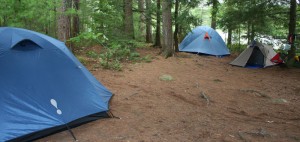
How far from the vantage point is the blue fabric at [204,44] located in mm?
14977

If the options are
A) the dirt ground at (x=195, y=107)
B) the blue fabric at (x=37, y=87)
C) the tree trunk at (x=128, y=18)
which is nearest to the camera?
the blue fabric at (x=37, y=87)

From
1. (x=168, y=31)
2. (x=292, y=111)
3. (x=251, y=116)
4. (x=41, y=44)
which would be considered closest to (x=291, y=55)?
(x=168, y=31)

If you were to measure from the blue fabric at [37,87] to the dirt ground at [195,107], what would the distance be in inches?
13.3

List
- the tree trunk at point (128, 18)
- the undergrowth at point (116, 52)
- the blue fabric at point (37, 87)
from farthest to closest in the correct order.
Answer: the tree trunk at point (128, 18), the undergrowth at point (116, 52), the blue fabric at point (37, 87)

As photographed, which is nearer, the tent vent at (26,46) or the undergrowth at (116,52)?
the tent vent at (26,46)

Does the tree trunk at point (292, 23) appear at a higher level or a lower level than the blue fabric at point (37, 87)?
higher

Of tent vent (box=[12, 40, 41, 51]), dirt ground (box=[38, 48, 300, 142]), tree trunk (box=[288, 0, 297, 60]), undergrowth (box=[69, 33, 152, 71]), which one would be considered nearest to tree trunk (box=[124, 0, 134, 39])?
undergrowth (box=[69, 33, 152, 71])

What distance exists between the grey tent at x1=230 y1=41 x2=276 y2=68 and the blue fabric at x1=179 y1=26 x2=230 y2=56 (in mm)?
3052

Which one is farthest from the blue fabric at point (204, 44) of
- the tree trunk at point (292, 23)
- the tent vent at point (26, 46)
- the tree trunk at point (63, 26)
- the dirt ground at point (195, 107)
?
the tent vent at point (26, 46)

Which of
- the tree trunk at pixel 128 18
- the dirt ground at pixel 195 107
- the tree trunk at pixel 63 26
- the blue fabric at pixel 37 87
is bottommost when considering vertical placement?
the dirt ground at pixel 195 107

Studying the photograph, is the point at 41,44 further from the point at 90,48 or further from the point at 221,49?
the point at 221,49

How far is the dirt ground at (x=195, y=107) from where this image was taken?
4.23 metres

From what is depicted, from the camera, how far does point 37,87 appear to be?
4.24 metres

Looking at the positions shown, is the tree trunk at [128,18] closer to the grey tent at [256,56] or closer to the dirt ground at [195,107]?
the dirt ground at [195,107]
